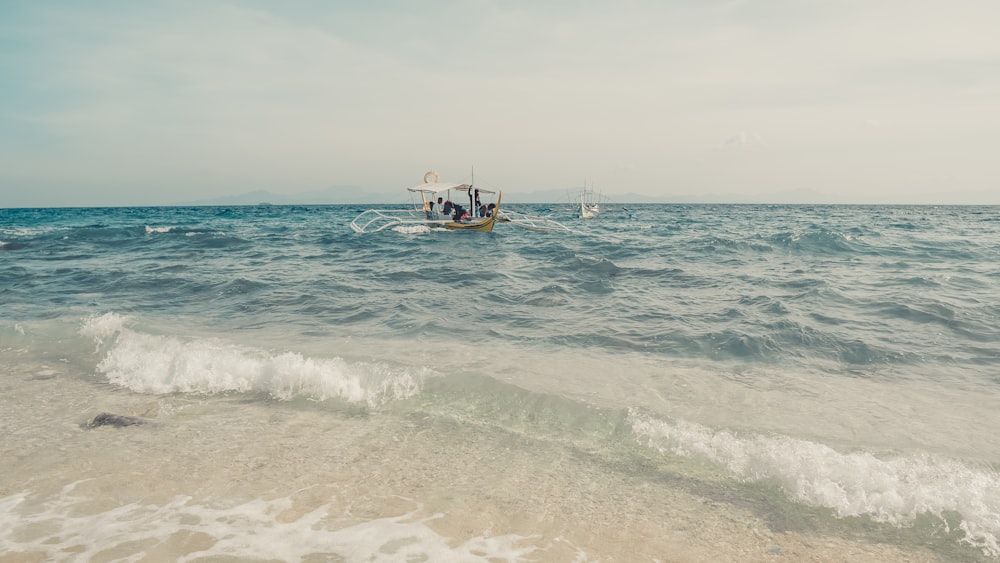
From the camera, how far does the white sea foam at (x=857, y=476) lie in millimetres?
4840

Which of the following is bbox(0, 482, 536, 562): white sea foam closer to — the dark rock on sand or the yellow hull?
the dark rock on sand

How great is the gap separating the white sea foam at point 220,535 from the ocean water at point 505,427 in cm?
2

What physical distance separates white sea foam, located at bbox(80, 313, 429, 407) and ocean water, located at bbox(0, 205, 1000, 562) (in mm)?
39

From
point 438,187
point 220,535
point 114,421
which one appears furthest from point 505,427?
point 438,187

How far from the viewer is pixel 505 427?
6703mm

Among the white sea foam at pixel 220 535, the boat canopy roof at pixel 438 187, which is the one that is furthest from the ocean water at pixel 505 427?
the boat canopy roof at pixel 438 187

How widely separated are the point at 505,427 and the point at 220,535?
331cm

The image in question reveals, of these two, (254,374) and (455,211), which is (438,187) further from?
(254,374)

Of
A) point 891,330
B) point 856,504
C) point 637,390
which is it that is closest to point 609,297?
point 891,330

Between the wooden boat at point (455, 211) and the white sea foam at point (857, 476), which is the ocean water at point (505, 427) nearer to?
the white sea foam at point (857, 476)

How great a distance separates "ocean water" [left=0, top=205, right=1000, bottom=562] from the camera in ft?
14.8

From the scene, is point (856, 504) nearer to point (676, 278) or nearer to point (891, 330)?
point (891, 330)

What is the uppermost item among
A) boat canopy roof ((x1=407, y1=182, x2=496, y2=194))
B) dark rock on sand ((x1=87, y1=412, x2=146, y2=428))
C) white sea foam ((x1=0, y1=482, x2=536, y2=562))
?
boat canopy roof ((x1=407, y1=182, x2=496, y2=194))

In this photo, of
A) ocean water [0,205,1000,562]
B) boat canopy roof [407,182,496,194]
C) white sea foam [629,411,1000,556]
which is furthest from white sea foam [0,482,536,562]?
boat canopy roof [407,182,496,194]
